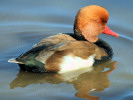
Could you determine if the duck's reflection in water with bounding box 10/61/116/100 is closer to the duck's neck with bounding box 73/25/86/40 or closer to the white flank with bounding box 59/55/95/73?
the white flank with bounding box 59/55/95/73

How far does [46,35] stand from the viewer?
7133mm

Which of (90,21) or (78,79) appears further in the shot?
(90,21)

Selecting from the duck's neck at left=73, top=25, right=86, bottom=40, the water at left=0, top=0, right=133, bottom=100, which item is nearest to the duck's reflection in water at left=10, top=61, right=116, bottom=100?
the water at left=0, top=0, right=133, bottom=100

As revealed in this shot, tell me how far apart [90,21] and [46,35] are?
151cm

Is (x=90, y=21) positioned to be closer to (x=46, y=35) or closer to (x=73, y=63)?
(x=73, y=63)

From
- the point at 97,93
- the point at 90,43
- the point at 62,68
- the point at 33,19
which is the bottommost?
the point at 97,93

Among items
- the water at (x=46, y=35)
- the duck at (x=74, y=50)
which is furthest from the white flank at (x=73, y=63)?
the water at (x=46, y=35)

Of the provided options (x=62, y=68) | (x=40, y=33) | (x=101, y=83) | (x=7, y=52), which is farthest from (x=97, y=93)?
(x=40, y=33)

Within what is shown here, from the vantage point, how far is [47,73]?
5.58 m

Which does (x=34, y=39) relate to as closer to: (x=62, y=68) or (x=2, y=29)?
(x=2, y=29)

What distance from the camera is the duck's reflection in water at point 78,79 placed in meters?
5.23

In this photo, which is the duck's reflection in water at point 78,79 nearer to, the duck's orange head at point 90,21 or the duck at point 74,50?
the duck at point 74,50

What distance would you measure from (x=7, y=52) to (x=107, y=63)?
198cm

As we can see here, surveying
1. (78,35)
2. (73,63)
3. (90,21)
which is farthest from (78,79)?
(90,21)
